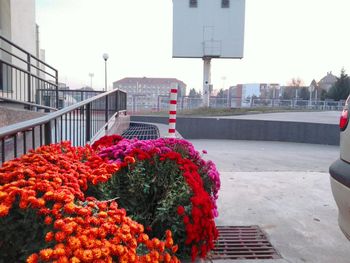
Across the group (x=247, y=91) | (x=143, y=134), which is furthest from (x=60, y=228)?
(x=247, y=91)

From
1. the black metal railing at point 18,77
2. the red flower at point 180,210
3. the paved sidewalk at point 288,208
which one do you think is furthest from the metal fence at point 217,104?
the red flower at point 180,210

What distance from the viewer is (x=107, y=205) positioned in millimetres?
2197

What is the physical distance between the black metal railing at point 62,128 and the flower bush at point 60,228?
1.41 ft

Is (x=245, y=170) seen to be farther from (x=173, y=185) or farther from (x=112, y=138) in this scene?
(x=173, y=185)

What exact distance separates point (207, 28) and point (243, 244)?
2591cm

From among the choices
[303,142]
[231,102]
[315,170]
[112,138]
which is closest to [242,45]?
[231,102]

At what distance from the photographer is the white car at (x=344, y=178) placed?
7.55ft

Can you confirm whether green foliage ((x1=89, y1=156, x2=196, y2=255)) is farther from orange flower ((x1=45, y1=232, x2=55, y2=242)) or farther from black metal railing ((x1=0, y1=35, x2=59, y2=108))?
black metal railing ((x1=0, y1=35, x2=59, y2=108))

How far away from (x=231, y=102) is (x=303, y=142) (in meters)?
15.3

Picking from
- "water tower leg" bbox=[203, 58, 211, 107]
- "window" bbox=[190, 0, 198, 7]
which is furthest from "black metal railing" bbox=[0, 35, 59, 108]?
"window" bbox=[190, 0, 198, 7]

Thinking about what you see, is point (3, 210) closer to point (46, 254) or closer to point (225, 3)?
point (46, 254)

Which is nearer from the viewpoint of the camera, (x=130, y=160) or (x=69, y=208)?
(x=69, y=208)

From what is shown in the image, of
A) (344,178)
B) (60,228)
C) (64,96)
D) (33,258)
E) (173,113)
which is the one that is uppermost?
(64,96)

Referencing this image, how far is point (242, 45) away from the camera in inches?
1088
